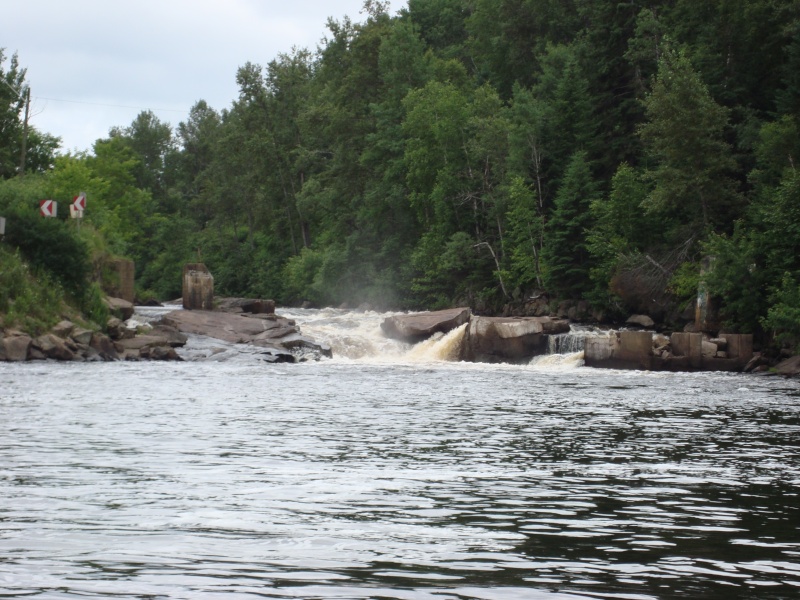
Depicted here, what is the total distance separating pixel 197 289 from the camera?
51812mm

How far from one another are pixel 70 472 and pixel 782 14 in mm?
43952

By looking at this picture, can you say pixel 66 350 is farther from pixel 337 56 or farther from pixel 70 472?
pixel 337 56

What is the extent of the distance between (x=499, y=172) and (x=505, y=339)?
2462 centimetres

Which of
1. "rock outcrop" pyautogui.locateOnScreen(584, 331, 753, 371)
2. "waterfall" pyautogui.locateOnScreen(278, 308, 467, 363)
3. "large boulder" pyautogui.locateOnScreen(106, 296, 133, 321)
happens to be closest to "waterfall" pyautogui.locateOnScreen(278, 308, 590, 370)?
"waterfall" pyautogui.locateOnScreen(278, 308, 467, 363)

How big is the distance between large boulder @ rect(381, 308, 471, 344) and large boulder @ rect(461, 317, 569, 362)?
2.85m

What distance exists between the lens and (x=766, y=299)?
39.2 meters

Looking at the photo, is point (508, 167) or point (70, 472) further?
point (508, 167)

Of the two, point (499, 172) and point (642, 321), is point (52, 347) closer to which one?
point (642, 321)

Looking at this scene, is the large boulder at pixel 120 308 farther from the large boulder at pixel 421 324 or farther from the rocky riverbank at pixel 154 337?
the large boulder at pixel 421 324

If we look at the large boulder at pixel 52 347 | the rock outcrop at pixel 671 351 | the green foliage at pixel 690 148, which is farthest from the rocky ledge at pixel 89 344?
the green foliage at pixel 690 148

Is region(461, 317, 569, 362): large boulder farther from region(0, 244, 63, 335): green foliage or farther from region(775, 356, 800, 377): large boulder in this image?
region(0, 244, 63, 335): green foliage

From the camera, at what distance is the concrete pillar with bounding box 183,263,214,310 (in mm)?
51688

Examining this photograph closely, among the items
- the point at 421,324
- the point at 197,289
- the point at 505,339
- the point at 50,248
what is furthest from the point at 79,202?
the point at 505,339

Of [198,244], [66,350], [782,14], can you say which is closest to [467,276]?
[782,14]
